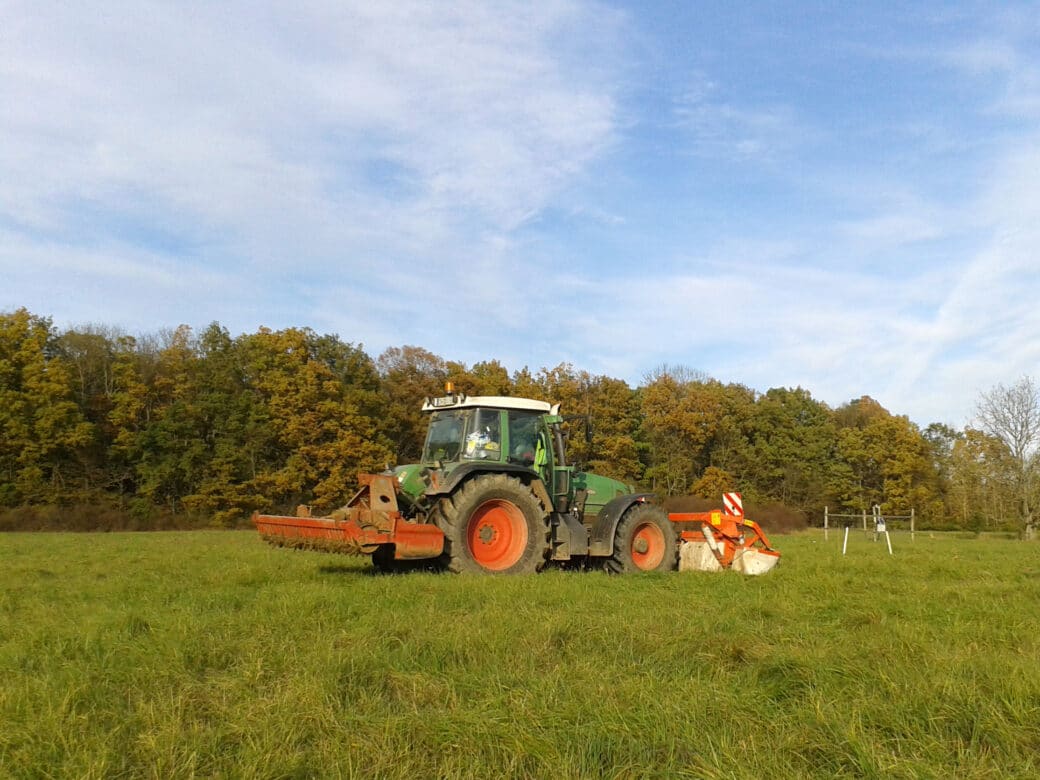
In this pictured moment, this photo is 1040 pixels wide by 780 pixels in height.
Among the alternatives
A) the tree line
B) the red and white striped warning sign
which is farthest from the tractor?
the tree line

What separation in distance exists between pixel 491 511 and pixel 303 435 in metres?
29.2

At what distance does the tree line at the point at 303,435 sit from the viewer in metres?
33.7

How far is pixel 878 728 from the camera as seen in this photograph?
3414mm

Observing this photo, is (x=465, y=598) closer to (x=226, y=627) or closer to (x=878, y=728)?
(x=226, y=627)

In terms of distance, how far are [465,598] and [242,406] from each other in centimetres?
3344

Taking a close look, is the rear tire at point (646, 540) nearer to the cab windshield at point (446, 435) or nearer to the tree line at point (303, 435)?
the cab windshield at point (446, 435)

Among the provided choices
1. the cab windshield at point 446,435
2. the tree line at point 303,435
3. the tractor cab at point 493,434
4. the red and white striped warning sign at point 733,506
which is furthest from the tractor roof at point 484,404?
the tree line at point 303,435

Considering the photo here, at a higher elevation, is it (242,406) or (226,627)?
(242,406)

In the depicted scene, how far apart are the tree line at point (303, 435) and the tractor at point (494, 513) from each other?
16516 mm

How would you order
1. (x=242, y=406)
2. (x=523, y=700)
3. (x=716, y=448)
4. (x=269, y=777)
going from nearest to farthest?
(x=269, y=777), (x=523, y=700), (x=242, y=406), (x=716, y=448)

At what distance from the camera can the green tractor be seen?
29.3 ft

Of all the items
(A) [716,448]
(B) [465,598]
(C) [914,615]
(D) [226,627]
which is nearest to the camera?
(D) [226,627]

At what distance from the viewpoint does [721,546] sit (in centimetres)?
1123

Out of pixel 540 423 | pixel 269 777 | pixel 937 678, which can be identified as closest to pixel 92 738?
pixel 269 777
